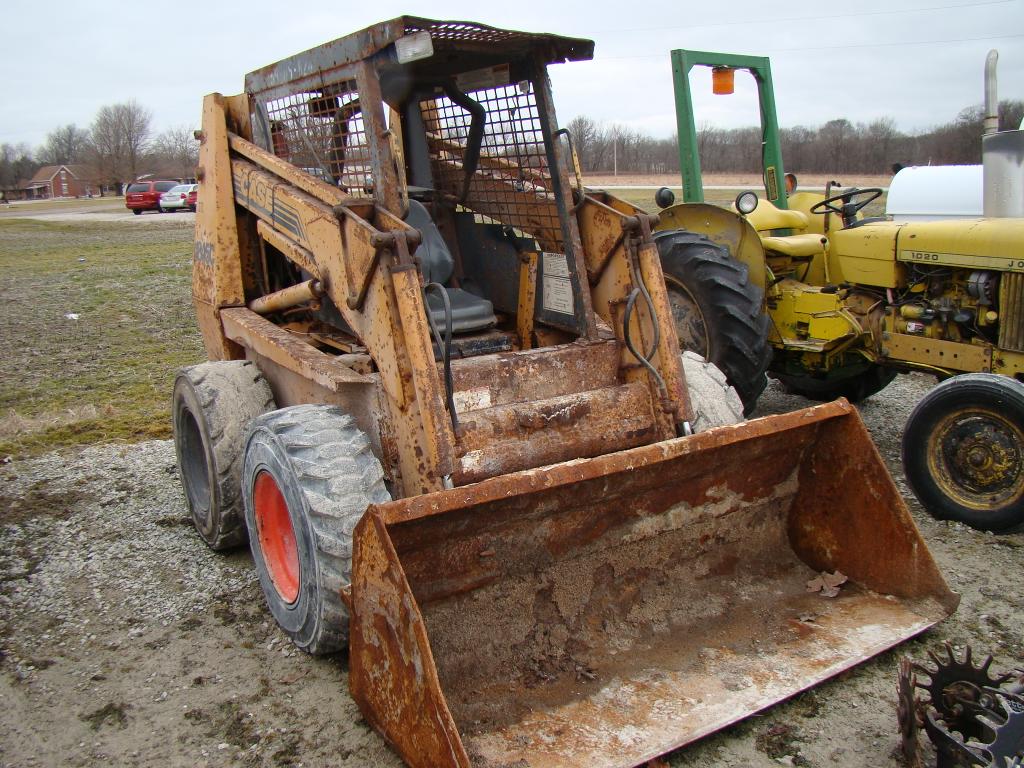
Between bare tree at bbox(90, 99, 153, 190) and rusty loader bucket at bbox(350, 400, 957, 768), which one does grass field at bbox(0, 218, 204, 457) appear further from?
bare tree at bbox(90, 99, 153, 190)

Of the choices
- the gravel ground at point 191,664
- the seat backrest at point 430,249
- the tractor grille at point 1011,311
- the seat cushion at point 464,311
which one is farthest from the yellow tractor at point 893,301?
the seat backrest at point 430,249

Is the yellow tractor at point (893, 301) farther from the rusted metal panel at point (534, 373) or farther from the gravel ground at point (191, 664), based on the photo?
the rusted metal panel at point (534, 373)

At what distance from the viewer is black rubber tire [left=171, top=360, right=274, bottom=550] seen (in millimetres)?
4332

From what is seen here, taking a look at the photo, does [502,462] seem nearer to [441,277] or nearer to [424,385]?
[424,385]

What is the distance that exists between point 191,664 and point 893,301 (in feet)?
14.8

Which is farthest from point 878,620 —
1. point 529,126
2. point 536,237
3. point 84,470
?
point 84,470

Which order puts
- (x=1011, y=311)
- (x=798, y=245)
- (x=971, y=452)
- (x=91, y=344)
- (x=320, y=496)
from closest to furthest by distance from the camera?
(x=320, y=496), (x=971, y=452), (x=1011, y=311), (x=798, y=245), (x=91, y=344)

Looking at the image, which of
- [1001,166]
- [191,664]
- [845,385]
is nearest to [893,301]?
[1001,166]

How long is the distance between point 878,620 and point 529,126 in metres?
2.62

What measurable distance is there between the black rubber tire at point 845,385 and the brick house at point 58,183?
86308 mm

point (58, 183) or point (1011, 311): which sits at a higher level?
point (58, 183)

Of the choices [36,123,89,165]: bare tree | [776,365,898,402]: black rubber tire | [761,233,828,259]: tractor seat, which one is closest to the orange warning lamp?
[761,233,828,259]: tractor seat

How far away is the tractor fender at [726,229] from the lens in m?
6.02

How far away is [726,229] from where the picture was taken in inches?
242
